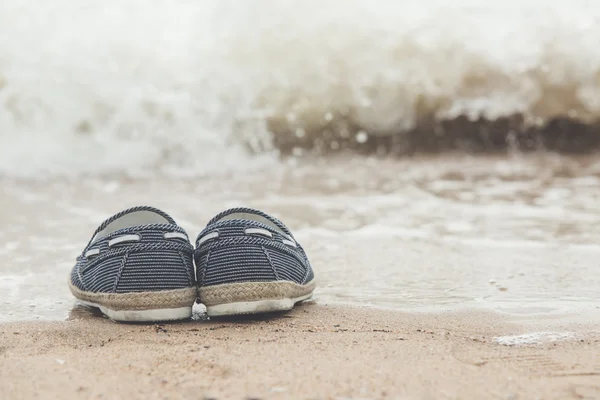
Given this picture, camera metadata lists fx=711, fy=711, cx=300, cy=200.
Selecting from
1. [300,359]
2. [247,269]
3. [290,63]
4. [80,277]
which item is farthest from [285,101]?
[300,359]

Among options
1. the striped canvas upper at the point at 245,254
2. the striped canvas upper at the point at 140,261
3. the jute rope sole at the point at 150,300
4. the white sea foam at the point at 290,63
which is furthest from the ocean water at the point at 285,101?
the jute rope sole at the point at 150,300

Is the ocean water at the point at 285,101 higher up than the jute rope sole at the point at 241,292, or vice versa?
the ocean water at the point at 285,101

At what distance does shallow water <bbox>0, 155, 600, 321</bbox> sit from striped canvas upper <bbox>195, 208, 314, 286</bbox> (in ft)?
0.73

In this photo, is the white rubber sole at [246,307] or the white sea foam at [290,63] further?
the white sea foam at [290,63]

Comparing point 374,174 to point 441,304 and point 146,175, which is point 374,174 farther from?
point 441,304

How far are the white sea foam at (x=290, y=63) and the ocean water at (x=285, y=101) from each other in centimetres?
1

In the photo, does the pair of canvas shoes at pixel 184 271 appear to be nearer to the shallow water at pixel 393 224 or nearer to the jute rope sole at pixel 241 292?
the jute rope sole at pixel 241 292

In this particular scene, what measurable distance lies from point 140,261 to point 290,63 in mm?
4423

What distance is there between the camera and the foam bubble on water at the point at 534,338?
1705mm

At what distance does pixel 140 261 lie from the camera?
1907mm

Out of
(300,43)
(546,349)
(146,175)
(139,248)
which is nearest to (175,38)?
(300,43)

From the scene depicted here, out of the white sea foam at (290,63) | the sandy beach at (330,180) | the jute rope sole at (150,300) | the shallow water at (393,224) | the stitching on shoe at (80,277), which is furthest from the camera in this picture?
the white sea foam at (290,63)

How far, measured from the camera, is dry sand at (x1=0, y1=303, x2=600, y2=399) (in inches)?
53.6

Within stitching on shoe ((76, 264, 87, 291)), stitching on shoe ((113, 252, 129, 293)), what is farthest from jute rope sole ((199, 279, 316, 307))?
stitching on shoe ((76, 264, 87, 291))
